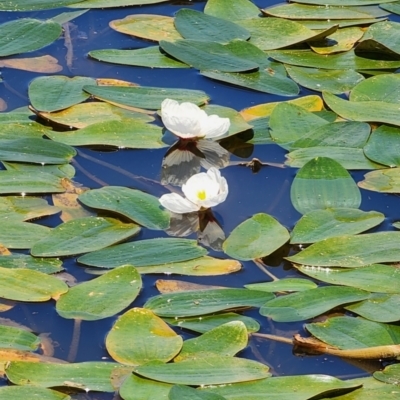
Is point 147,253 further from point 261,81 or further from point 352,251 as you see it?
point 261,81

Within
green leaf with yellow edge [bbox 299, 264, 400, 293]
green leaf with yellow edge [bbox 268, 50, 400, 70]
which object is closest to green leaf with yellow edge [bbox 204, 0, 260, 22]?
green leaf with yellow edge [bbox 268, 50, 400, 70]

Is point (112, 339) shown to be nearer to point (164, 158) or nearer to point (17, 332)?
point (17, 332)

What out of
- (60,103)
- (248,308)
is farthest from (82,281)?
(60,103)

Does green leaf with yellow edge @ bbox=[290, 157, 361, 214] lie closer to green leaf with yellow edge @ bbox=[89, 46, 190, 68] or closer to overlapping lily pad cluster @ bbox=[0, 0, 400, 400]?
overlapping lily pad cluster @ bbox=[0, 0, 400, 400]

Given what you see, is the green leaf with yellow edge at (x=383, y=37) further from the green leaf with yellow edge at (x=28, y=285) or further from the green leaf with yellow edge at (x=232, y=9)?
the green leaf with yellow edge at (x=28, y=285)

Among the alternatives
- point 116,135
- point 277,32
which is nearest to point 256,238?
point 116,135
